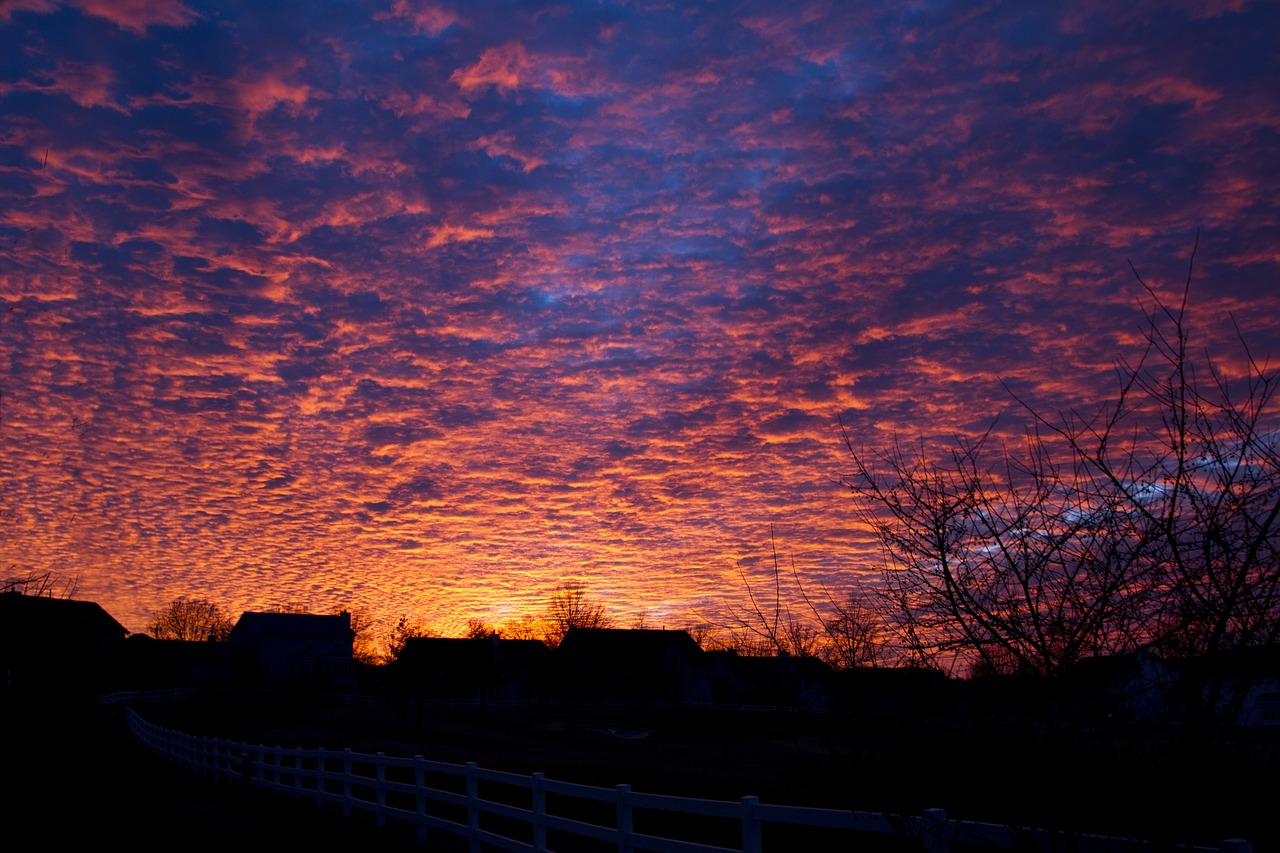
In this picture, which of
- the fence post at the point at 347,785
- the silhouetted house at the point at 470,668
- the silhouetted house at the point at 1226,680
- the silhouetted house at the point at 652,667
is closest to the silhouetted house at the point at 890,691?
the silhouetted house at the point at 1226,680

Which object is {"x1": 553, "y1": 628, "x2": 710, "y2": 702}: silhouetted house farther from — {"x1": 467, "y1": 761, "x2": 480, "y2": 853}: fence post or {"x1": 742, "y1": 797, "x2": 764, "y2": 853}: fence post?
{"x1": 742, "y1": 797, "x2": 764, "y2": 853}: fence post

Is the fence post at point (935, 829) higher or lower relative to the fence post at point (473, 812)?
higher

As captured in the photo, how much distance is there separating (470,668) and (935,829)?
230 feet

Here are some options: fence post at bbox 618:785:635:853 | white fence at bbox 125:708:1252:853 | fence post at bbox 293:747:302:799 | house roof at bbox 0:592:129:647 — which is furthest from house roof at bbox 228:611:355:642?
fence post at bbox 618:785:635:853

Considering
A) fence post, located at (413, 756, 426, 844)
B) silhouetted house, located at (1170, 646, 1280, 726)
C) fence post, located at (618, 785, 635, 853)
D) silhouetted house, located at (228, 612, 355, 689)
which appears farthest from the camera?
silhouetted house, located at (228, 612, 355, 689)

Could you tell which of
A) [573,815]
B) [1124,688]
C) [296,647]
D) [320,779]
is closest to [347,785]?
[320,779]

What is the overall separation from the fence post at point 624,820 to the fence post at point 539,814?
179 centimetres

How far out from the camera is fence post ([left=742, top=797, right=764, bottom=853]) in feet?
23.7

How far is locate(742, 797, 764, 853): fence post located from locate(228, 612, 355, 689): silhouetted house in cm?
8718

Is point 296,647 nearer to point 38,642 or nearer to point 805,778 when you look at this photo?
point 38,642

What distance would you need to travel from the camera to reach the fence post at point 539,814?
10875mm

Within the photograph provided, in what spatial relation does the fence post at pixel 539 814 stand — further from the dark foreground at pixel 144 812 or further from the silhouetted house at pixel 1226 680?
the silhouetted house at pixel 1226 680

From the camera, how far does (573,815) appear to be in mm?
19672

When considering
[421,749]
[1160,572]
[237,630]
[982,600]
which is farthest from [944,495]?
[237,630]
